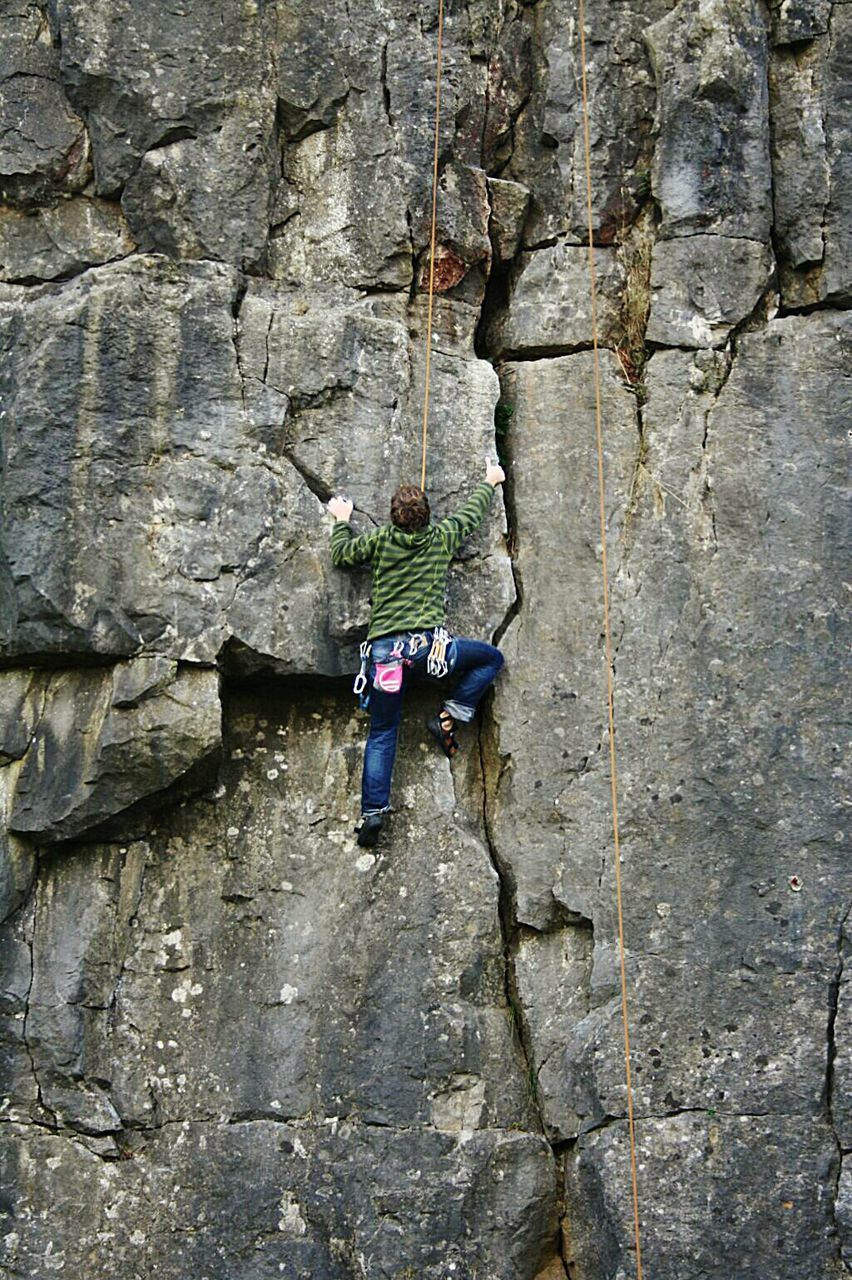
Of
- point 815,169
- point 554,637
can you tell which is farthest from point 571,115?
point 554,637

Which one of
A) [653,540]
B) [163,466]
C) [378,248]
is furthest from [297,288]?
[653,540]

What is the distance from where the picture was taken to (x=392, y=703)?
923cm

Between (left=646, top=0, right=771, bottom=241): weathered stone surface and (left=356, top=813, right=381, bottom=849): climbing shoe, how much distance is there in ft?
11.8

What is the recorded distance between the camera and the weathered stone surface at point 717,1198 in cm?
862

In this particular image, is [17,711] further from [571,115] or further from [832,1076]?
[571,115]

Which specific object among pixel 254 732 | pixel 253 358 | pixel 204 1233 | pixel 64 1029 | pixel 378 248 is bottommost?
pixel 204 1233

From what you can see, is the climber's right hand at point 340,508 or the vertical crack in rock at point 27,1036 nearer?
the vertical crack in rock at point 27,1036

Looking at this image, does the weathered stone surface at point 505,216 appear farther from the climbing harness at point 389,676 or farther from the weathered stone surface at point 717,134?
the climbing harness at point 389,676

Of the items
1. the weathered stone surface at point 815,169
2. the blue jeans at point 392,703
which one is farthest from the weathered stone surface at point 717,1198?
the weathered stone surface at point 815,169

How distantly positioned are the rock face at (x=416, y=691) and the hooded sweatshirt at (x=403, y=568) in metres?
0.23

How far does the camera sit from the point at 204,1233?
893 centimetres

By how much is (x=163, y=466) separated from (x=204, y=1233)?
3.88m

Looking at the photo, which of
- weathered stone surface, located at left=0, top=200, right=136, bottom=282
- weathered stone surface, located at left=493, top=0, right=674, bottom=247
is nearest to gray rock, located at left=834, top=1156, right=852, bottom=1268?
weathered stone surface, located at left=493, top=0, right=674, bottom=247

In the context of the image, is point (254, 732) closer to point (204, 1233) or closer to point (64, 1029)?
point (64, 1029)
